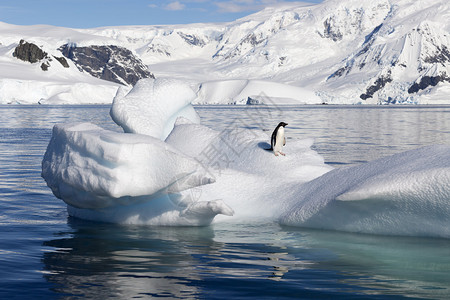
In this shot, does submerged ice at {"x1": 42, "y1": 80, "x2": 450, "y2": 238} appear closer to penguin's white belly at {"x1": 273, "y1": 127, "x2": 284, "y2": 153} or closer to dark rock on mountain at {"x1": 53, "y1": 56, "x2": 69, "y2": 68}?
penguin's white belly at {"x1": 273, "y1": 127, "x2": 284, "y2": 153}

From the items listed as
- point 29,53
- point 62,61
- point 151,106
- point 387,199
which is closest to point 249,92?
point 62,61

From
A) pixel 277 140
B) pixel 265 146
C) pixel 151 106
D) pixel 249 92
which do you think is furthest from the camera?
pixel 249 92

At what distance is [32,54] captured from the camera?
186 metres

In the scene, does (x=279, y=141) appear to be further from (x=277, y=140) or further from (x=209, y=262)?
(x=209, y=262)

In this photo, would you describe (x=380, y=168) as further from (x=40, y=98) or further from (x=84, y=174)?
(x=40, y=98)

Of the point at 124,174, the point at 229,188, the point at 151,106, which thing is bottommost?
the point at 229,188

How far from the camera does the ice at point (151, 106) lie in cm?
1306

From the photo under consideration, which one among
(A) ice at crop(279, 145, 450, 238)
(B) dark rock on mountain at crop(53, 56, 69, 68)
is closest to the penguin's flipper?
(A) ice at crop(279, 145, 450, 238)

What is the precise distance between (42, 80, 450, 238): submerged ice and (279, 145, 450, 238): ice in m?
0.01

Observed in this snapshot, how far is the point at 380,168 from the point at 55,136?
543cm

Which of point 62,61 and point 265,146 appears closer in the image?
point 265,146

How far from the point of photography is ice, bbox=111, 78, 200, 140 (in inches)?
514

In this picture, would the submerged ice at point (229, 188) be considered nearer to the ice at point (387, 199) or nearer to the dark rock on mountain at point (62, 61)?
the ice at point (387, 199)

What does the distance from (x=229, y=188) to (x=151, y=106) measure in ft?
14.9
